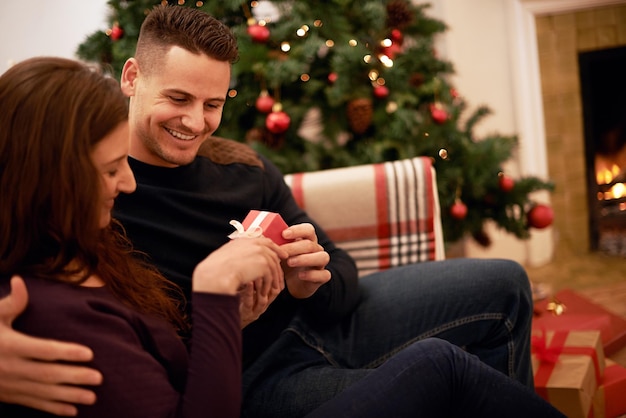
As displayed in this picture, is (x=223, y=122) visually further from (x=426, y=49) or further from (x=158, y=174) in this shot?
(x=158, y=174)

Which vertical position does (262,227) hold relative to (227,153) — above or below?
below

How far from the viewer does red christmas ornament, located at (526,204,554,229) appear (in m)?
2.20

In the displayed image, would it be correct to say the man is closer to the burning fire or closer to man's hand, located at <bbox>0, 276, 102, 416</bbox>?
man's hand, located at <bbox>0, 276, 102, 416</bbox>

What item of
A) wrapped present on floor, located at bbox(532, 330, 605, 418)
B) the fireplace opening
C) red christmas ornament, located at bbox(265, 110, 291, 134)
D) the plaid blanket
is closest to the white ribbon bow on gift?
the plaid blanket

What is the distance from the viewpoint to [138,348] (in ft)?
2.43

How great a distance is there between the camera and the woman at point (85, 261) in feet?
2.31

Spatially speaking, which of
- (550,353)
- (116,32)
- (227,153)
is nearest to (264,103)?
(116,32)

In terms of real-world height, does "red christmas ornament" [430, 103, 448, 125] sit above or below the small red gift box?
above

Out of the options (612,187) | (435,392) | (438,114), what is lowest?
(435,392)

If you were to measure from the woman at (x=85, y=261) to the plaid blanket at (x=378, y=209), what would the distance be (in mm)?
860

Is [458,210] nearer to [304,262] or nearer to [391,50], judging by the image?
[391,50]

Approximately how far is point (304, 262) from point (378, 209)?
66 centimetres

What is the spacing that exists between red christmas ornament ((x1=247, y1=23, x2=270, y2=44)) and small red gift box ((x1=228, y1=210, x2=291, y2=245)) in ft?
3.45

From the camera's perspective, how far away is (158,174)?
1195 millimetres
